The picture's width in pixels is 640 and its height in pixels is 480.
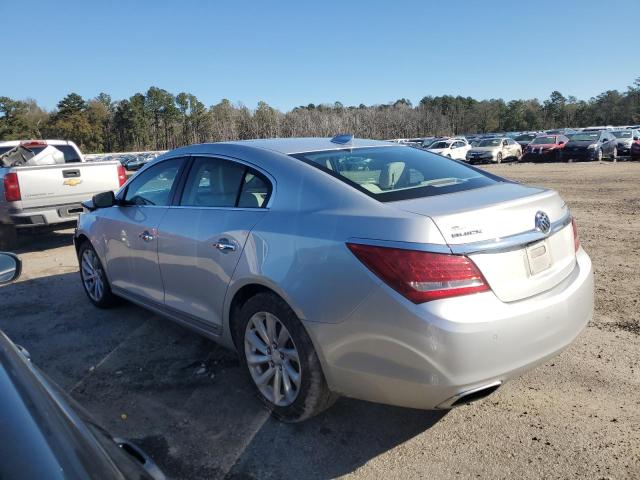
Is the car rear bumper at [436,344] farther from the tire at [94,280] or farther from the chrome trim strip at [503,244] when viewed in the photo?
the tire at [94,280]

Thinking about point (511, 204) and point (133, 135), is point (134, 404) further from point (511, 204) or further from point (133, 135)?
point (133, 135)

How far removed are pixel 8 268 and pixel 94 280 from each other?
3085mm

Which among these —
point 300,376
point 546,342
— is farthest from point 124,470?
point 546,342

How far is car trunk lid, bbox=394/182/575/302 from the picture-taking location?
7.91 ft

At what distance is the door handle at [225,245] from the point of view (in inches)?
126

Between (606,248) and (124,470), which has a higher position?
(124,470)

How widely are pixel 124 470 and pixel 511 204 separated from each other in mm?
2147

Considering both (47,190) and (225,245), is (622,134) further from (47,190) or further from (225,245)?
(225,245)

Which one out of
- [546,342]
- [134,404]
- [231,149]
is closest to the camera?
[546,342]

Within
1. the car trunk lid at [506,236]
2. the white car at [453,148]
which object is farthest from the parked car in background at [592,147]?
the car trunk lid at [506,236]

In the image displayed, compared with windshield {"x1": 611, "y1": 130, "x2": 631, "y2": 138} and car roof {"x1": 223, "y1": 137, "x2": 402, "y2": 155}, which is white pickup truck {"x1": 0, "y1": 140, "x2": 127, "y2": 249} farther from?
windshield {"x1": 611, "y1": 130, "x2": 631, "y2": 138}

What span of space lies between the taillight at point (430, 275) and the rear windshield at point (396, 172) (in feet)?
1.62

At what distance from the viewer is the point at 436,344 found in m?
2.30

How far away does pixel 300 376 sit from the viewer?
9.32 ft
